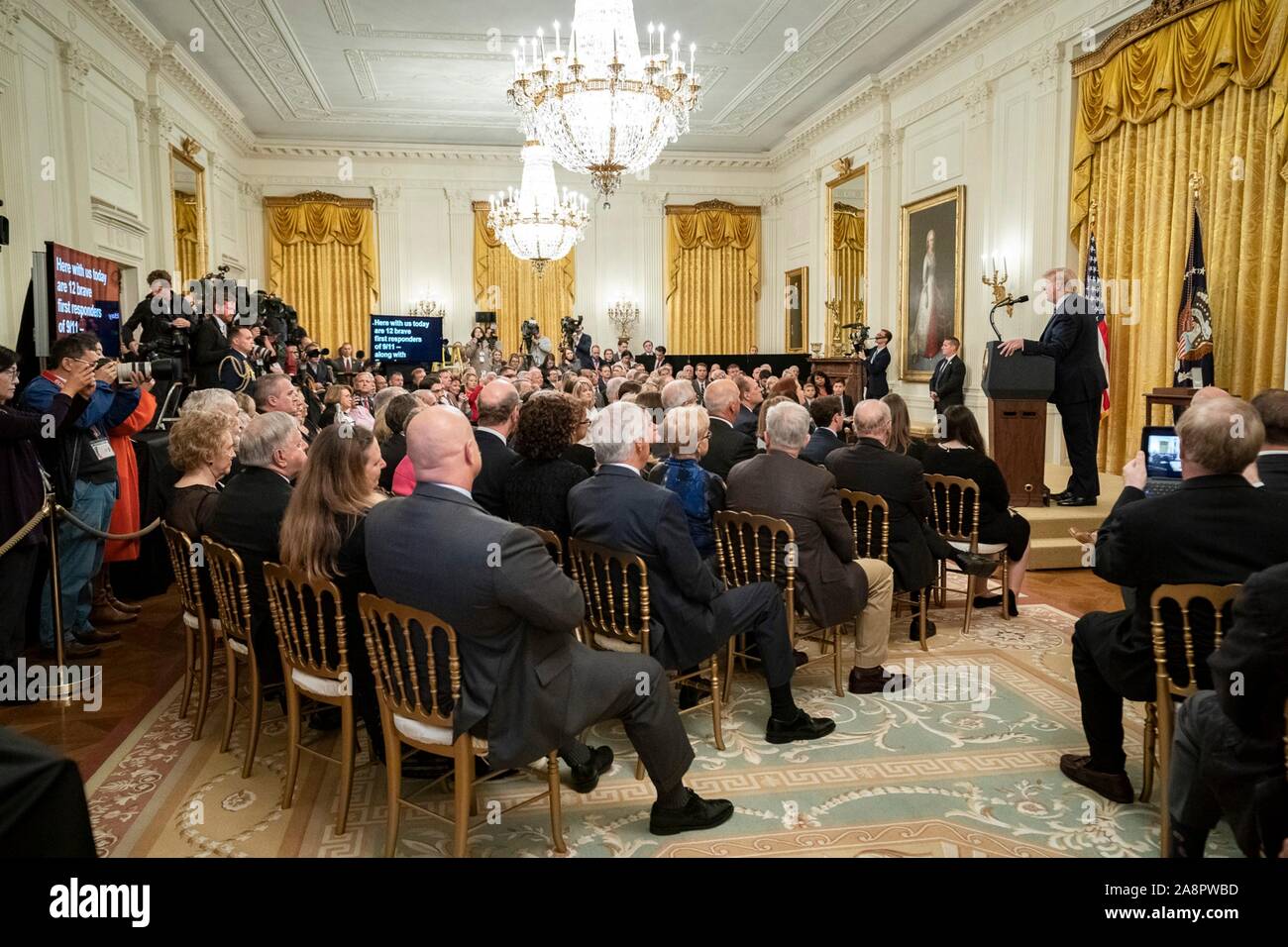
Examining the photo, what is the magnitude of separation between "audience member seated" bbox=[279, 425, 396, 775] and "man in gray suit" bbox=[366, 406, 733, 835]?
0.33 meters

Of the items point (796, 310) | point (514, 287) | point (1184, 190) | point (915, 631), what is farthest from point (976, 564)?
point (514, 287)

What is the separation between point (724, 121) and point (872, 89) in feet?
10.5

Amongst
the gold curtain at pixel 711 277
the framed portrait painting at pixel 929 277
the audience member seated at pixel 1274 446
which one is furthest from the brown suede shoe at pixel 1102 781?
the gold curtain at pixel 711 277

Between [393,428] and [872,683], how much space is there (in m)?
2.82

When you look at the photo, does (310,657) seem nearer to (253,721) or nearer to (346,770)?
(346,770)

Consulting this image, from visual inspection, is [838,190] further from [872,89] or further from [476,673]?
[476,673]

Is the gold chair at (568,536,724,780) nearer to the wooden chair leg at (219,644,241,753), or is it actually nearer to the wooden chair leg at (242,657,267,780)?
the wooden chair leg at (242,657,267,780)

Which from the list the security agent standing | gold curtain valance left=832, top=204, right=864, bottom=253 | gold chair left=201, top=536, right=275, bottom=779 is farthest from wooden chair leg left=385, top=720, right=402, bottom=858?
gold curtain valance left=832, top=204, right=864, bottom=253

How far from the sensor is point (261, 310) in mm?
10102

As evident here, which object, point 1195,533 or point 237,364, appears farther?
point 237,364

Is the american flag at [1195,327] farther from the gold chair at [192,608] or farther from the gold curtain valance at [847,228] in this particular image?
the gold curtain valance at [847,228]

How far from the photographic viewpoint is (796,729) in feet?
12.1

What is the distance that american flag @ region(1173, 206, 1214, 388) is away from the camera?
7.30 meters
